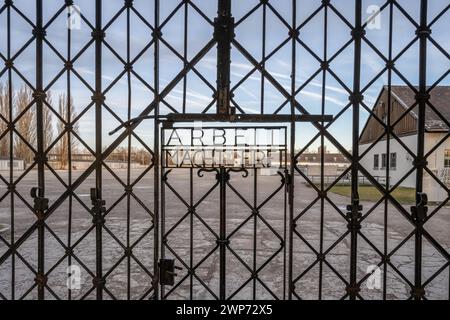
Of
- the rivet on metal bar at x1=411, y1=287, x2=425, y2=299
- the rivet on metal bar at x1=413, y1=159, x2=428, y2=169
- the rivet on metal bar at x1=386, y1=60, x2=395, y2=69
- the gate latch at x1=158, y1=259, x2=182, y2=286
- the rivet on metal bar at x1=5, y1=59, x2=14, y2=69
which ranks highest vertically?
the rivet on metal bar at x1=5, y1=59, x2=14, y2=69

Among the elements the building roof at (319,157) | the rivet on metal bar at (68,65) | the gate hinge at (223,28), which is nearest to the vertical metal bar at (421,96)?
the building roof at (319,157)

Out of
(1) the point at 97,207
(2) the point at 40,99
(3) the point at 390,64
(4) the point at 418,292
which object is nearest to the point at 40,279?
(1) the point at 97,207

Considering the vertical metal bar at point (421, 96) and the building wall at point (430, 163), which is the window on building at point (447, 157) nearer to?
the building wall at point (430, 163)

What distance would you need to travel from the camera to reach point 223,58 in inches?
86.4

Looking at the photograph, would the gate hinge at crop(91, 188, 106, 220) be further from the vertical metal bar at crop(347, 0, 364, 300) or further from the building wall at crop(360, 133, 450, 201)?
the building wall at crop(360, 133, 450, 201)

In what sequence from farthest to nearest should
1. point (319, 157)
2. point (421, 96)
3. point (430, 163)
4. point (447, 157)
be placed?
point (447, 157) < point (430, 163) < point (319, 157) < point (421, 96)

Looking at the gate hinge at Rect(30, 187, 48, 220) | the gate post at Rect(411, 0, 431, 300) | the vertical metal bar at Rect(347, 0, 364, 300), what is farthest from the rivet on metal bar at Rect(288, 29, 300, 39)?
the gate hinge at Rect(30, 187, 48, 220)

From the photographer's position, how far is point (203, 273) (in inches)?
216

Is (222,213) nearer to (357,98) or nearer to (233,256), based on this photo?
(357,98)

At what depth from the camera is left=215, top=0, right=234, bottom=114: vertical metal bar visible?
7.18ft
